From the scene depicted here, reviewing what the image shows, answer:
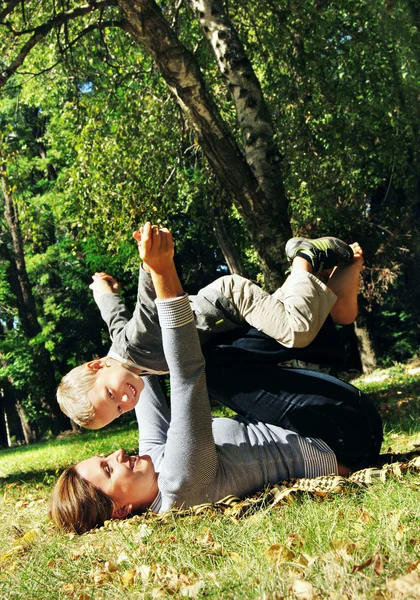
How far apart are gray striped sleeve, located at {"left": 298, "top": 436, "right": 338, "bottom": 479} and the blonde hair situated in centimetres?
122

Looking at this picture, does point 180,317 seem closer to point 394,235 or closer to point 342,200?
point 342,200

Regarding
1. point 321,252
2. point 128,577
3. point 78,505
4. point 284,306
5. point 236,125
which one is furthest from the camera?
point 236,125

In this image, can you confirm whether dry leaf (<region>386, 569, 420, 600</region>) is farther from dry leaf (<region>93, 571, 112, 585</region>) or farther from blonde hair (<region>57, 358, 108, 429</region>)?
blonde hair (<region>57, 358, 108, 429</region>)

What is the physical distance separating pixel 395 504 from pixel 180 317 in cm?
128

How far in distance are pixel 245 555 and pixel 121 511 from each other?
1.23 metres

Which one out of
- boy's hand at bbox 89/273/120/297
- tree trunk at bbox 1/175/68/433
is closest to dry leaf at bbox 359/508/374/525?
boy's hand at bbox 89/273/120/297

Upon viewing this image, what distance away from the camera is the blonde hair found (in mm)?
3910

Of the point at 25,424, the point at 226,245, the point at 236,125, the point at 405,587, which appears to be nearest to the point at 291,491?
the point at 405,587

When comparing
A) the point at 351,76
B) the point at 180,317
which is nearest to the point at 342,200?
the point at 351,76

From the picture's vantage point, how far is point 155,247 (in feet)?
11.0

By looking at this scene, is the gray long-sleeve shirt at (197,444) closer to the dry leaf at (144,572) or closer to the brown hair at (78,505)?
the brown hair at (78,505)

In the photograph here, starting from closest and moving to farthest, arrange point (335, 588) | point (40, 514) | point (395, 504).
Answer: point (335, 588) < point (395, 504) < point (40, 514)

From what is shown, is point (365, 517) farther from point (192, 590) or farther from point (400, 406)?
point (400, 406)

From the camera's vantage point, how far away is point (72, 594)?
9.48 ft
